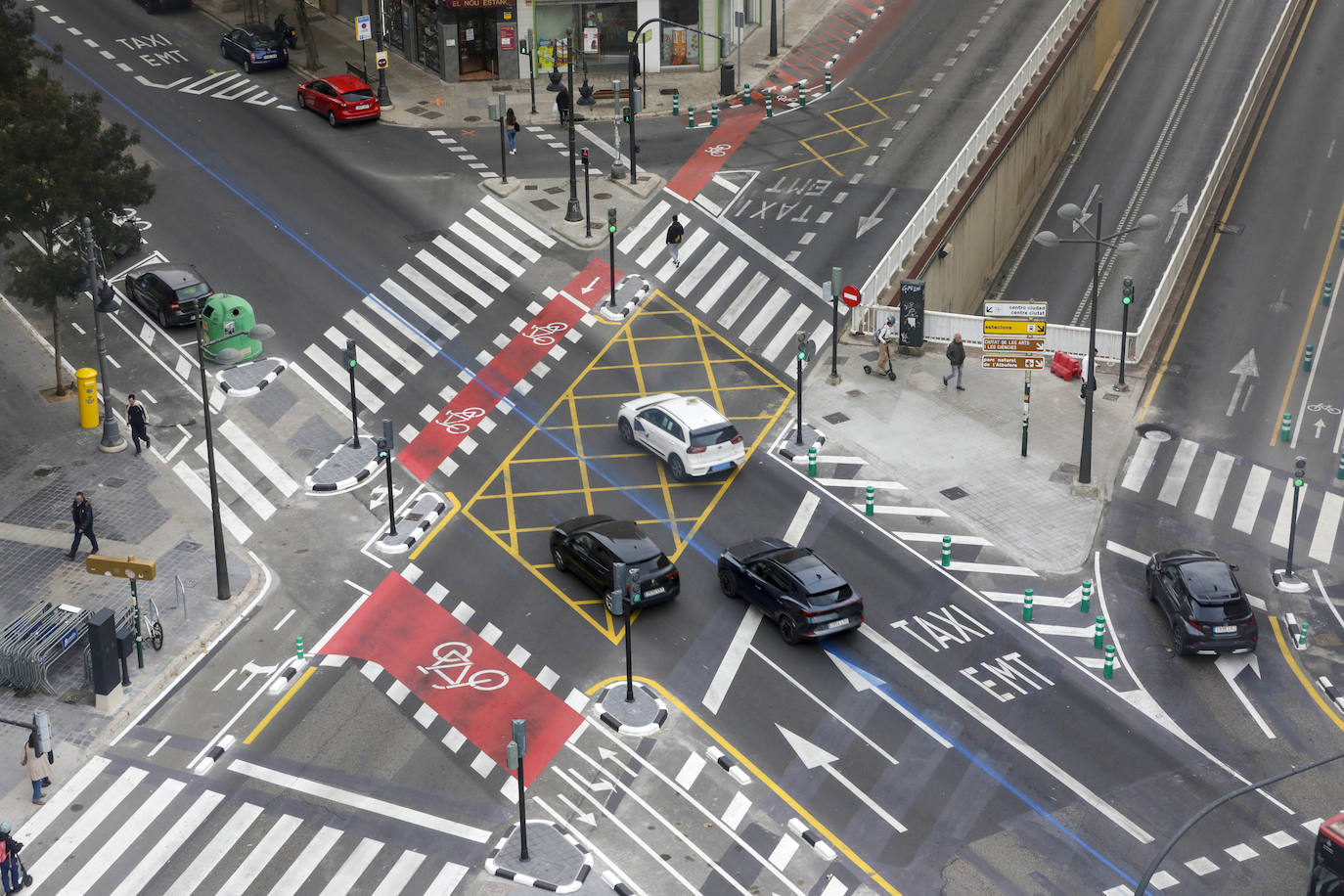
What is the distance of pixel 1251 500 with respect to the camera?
4609 cm

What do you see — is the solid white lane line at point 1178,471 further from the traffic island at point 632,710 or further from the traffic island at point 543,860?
the traffic island at point 543,860

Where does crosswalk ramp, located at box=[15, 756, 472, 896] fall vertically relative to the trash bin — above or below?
below

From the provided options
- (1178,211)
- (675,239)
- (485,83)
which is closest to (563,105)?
(485,83)

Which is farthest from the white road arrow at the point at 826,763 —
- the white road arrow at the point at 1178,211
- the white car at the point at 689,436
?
the white road arrow at the point at 1178,211

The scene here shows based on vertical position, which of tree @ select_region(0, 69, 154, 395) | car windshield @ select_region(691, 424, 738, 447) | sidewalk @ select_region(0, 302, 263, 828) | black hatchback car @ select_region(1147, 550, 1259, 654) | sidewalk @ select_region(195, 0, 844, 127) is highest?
tree @ select_region(0, 69, 154, 395)

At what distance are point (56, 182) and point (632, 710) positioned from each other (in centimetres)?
2407

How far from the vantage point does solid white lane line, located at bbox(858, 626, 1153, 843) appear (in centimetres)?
3444

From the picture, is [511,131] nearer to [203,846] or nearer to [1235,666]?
[1235,666]

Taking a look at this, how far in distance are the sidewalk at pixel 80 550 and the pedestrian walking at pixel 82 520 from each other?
29cm

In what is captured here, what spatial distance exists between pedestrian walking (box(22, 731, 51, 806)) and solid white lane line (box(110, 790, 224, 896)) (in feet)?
7.75

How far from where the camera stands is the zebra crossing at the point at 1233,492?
4466 cm

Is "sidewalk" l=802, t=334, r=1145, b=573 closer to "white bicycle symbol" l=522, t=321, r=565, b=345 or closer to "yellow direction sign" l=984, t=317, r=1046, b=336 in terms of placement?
"yellow direction sign" l=984, t=317, r=1046, b=336

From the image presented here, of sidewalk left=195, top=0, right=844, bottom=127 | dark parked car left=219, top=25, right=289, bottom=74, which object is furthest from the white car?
dark parked car left=219, top=25, right=289, bottom=74

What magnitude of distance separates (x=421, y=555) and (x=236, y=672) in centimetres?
615
